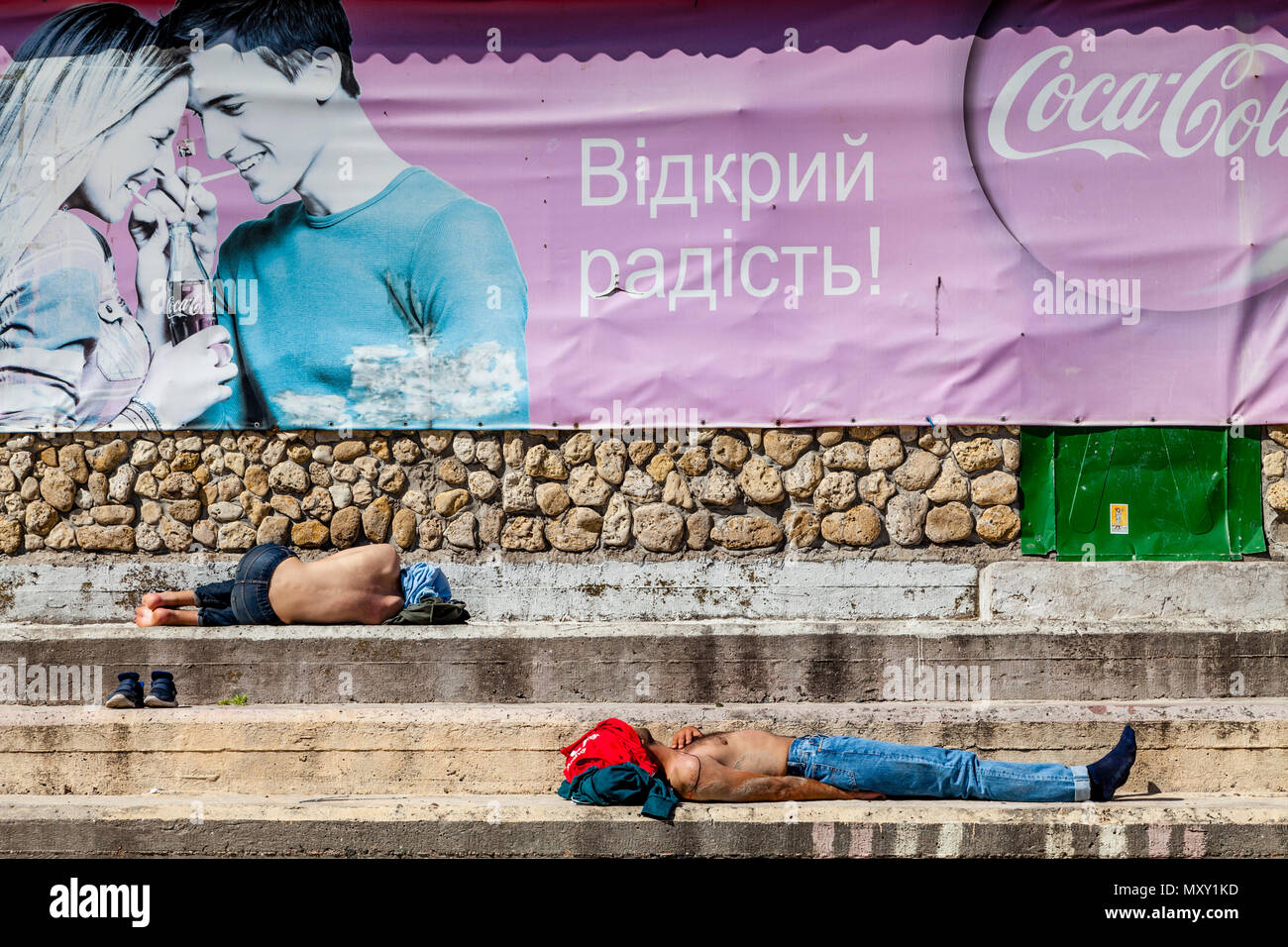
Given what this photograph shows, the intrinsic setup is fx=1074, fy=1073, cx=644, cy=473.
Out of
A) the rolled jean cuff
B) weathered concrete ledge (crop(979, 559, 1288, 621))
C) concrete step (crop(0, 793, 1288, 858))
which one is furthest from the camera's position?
weathered concrete ledge (crop(979, 559, 1288, 621))

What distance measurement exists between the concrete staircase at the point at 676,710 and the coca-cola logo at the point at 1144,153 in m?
1.87

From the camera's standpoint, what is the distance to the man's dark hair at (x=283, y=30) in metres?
6.85

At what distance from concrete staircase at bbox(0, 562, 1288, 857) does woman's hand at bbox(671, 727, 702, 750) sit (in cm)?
26

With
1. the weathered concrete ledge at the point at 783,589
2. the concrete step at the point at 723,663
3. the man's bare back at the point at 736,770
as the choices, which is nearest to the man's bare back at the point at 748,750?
the man's bare back at the point at 736,770

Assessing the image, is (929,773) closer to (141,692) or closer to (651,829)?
(651,829)

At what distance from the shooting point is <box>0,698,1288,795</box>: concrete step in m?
4.75

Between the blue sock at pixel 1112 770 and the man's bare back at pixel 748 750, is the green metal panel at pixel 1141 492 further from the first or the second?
the man's bare back at pixel 748 750

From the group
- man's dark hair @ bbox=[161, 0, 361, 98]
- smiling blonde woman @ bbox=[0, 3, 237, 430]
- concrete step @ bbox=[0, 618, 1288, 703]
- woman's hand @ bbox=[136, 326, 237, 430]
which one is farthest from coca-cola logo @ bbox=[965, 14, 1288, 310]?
smiling blonde woman @ bbox=[0, 3, 237, 430]

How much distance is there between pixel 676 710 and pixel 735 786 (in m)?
1.05

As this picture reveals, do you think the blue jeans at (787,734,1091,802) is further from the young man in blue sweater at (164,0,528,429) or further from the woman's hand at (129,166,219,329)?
the woman's hand at (129,166,219,329)

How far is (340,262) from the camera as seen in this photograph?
6.88 metres

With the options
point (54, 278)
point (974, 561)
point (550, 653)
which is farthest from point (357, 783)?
point (54, 278)

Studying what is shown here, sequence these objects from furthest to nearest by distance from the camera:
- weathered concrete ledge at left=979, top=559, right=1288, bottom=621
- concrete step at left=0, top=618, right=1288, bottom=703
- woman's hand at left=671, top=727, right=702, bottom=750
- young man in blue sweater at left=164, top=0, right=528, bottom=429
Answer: young man in blue sweater at left=164, top=0, right=528, bottom=429 → weathered concrete ledge at left=979, top=559, right=1288, bottom=621 → concrete step at left=0, top=618, right=1288, bottom=703 → woman's hand at left=671, top=727, right=702, bottom=750
